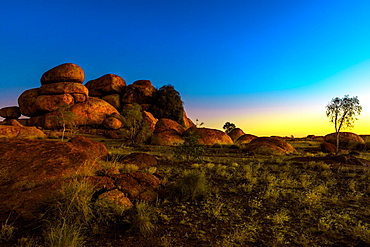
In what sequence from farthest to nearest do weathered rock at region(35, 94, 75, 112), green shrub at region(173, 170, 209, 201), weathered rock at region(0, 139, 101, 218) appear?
weathered rock at region(35, 94, 75, 112)
green shrub at region(173, 170, 209, 201)
weathered rock at region(0, 139, 101, 218)

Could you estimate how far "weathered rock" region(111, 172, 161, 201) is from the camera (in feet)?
17.8

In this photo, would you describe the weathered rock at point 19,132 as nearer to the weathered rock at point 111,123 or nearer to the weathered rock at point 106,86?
the weathered rock at point 111,123

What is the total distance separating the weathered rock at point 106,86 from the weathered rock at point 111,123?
524 inches

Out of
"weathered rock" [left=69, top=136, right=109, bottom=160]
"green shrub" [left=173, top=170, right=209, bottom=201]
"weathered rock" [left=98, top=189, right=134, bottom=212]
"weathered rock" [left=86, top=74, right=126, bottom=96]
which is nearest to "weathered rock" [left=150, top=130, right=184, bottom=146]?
"weathered rock" [left=69, top=136, right=109, bottom=160]

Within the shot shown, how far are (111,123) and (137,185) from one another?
112 feet

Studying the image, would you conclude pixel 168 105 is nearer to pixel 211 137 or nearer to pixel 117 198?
pixel 211 137

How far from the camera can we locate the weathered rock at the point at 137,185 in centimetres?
543

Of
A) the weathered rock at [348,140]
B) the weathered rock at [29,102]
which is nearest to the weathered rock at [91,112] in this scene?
the weathered rock at [29,102]

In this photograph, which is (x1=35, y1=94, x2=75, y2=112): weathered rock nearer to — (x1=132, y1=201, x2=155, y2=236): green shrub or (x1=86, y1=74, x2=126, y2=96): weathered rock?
(x1=86, y1=74, x2=126, y2=96): weathered rock

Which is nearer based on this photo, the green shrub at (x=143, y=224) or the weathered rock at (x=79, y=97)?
the green shrub at (x=143, y=224)

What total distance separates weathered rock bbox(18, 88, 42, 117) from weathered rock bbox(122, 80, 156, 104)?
16.8m

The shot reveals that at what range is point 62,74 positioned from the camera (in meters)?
40.3

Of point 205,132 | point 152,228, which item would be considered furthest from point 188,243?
point 205,132

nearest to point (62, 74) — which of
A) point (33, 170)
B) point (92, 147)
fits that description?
point (92, 147)
